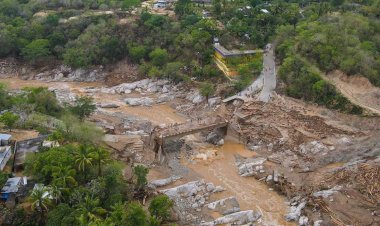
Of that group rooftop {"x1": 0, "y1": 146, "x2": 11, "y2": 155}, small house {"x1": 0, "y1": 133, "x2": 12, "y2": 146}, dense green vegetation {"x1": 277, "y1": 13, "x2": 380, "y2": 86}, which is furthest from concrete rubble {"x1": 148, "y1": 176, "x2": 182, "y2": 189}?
dense green vegetation {"x1": 277, "y1": 13, "x2": 380, "y2": 86}

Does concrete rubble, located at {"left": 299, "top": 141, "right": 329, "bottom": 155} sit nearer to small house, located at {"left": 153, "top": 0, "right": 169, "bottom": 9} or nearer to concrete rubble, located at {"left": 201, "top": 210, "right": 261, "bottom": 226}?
concrete rubble, located at {"left": 201, "top": 210, "right": 261, "bottom": 226}

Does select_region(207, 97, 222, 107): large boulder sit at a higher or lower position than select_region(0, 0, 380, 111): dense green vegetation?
lower

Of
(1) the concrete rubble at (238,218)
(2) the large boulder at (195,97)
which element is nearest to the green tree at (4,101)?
(2) the large boulder at (195,97)

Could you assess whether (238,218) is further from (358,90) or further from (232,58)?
(232,58)

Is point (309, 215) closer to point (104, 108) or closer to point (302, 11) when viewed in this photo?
point (104, 108)

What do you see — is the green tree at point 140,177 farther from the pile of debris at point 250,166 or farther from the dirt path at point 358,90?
the dirt path at point 358,90

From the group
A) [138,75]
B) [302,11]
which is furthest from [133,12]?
[302,11]
